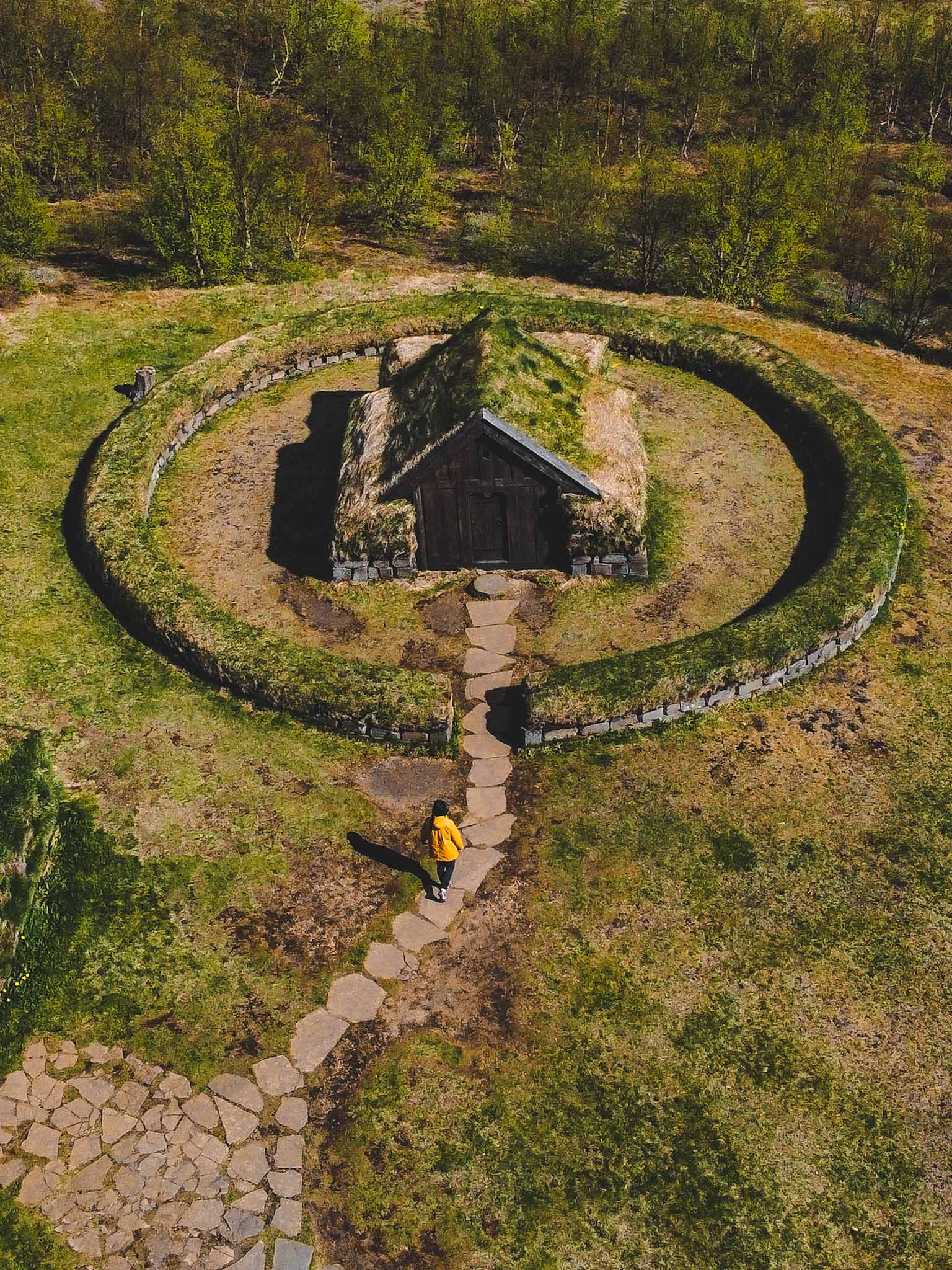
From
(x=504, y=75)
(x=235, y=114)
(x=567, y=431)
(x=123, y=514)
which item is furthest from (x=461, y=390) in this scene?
(x=504, y=75)

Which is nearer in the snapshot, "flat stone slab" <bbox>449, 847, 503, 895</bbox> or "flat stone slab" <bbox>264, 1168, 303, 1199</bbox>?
"flat stone slab" <bbox>264, 1168, 303, 1199</bbox>

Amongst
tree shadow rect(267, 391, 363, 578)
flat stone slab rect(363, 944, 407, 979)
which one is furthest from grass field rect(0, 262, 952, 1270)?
tree shadow rect(267, 391, 363, 578)

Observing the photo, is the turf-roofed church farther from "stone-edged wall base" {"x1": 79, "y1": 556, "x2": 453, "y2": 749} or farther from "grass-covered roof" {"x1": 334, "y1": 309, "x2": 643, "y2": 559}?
"stone-edged wall base" {"x1": 79, "y1": 556, "x2": 453, "y2": 749}

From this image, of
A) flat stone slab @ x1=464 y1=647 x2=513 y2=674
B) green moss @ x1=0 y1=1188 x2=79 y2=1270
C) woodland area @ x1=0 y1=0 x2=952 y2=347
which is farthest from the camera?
woodland area @ x1=0 y1=0 x2=952 y2=347

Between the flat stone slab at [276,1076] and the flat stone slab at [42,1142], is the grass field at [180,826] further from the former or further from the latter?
the flat stone slab at [42,1142]

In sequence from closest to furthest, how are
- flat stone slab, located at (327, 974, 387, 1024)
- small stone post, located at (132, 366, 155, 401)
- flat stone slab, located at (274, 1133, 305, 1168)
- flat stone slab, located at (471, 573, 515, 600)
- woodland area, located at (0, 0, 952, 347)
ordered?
flat stone slab, located at (274, 1133, 305, 1168), flat stone slab, located at (327, 974, 387, 1024), flat stone slab, located at (471, 573, 515, 600), small stone post, located at (132, 366, 155, 401), woodland area, located at (0, 0, 952, 347)

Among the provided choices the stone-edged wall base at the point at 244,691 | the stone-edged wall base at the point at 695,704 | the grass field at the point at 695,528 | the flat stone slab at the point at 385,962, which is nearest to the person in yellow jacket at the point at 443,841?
the flat stone slab at the point at 385,962
